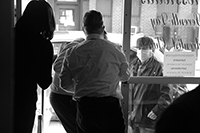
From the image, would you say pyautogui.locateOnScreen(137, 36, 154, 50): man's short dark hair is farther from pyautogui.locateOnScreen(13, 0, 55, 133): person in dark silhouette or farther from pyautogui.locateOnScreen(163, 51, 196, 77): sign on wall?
pyautogui.locateOnScreen(13, 0, 55, 133): person in dark silhouette

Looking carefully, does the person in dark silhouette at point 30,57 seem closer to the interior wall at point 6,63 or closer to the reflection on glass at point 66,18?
the interior wall at point 6,63

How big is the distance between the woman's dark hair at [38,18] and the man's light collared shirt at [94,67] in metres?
0.28

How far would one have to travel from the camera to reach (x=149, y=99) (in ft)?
10.6

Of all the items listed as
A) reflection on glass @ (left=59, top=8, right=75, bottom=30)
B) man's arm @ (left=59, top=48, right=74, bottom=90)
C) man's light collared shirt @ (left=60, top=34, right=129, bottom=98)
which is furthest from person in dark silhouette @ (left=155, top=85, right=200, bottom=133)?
reflection on glass @ (left=59, top=8, right=75, bottom=30)

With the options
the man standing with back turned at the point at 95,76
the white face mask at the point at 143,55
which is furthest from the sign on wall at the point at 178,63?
the man standing with back turned at the point at 95,76

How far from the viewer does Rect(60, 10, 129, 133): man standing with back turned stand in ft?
8.01

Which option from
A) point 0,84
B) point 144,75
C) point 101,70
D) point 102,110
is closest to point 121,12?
point 144,75

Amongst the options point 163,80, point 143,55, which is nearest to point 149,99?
point 163,80

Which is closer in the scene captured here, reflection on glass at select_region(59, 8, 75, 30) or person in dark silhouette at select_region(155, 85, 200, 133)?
person in dark silhouette at select_region(155, 85, 200, 133)

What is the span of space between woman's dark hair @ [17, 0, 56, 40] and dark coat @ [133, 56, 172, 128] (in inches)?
46.0

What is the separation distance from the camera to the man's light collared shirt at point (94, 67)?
244 cm

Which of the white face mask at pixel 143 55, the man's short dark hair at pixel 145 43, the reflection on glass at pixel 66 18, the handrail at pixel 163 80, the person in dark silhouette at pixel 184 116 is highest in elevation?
the reflection on glass at pixel 66 18

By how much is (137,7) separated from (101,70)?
92 centimetres

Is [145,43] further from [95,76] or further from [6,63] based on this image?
[6,63]
